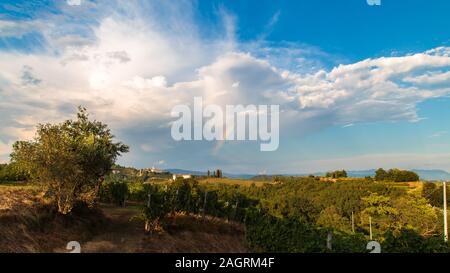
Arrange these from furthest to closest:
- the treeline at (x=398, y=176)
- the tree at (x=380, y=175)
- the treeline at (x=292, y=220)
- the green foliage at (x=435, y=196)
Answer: the tree at (x=380, y=175)
the treeline at (x=398, y=176)
the green foliage at (x=435, y=196)
the treeline at (x=292, y=220)

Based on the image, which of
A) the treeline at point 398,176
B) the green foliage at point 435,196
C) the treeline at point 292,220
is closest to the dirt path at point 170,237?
the treeline at point 292,220

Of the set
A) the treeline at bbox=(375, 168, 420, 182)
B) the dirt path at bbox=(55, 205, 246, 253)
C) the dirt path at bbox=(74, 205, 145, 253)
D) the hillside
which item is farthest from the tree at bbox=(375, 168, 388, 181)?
the dirt path at bbox=(74, 205, 145, 253)

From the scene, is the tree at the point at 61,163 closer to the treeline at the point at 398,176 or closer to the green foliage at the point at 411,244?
the green foliage at the point at 411,244

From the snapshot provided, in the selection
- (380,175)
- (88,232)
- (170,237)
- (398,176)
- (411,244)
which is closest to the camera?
(411,244)

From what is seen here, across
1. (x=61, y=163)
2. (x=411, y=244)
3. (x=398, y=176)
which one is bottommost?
(x=411, y=244)

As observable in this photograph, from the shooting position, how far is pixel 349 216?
223 feet

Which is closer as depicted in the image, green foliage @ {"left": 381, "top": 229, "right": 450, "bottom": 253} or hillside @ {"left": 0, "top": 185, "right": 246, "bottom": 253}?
green foliage @ {"left": 381, "top": 229, "right": 450, "bottom": 253}

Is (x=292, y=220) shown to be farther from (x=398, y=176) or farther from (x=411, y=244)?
(x=398, y=176)

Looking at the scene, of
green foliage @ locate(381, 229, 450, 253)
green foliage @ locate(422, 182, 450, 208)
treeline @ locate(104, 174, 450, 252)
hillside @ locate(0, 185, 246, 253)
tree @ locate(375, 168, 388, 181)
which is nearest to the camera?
green foliage @ locate(381, 229, 450, 253)

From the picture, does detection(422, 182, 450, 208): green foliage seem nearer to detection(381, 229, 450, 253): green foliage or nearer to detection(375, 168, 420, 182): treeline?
detection(375, 168, 420, 182): treeline

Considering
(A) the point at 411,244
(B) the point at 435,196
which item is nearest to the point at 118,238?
(A) the point at 411,244

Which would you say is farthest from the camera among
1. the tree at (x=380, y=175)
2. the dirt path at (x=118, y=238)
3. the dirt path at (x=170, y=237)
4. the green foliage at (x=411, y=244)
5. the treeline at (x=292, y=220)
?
the tree at (x=380, y=175)

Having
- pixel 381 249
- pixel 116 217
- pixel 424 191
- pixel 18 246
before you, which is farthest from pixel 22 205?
pixel 424 191

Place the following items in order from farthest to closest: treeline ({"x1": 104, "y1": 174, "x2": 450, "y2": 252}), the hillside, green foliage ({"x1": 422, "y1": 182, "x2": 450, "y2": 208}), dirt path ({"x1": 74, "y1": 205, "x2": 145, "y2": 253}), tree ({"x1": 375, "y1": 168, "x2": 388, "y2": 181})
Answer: tree ({"x1": 375, "y1": 168, "x2": 388, "y2": 181}), green foliage ({"x1": 422, "y1": 182, "x2": 450, "y2": 208}), dirt path ({"x1": 74, "y1": 205, "x2": 145, "y2": 253}), treeline ({"x1": 104, "y1": 174, "x2": 450, "y2": 252}), the hillside
